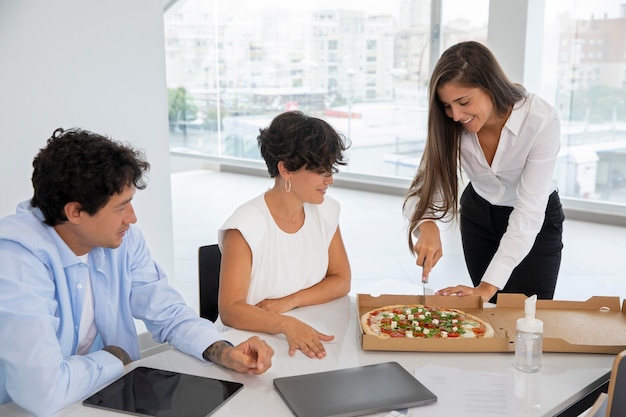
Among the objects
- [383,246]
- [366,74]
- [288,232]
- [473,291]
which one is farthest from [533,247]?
[366,74]

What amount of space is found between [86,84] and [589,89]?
437cm

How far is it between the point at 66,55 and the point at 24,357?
6.58 feet

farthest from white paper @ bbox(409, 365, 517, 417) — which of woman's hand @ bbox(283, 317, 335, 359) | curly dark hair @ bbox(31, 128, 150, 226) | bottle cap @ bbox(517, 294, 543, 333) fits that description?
curly dark hair @ bbox(31, 128, 150, 226)

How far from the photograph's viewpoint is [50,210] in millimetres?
1690

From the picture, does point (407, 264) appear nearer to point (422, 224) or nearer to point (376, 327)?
point (422, 224)

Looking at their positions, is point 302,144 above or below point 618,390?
above

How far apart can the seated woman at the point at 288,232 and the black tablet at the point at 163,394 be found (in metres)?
0.39

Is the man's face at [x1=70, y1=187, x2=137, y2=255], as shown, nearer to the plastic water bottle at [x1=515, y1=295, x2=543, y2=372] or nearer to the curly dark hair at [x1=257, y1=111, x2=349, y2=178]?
the curly dark hair at [x1=257, y1=111, x2=349, y2=178]

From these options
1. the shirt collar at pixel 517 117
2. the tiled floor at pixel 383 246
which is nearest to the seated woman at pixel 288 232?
the shirt collar at pixel 517 117

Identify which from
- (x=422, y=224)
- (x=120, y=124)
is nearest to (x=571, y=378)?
(x=422, y=224)

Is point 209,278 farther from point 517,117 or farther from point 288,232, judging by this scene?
point 517,117

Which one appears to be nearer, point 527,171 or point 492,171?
point 527,171

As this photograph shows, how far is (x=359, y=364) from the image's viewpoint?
172 centimetres

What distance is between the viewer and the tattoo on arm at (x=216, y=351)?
1735 millimetres
